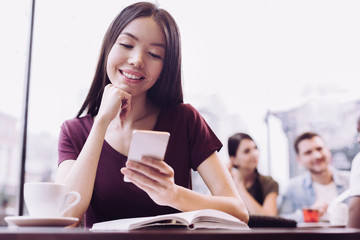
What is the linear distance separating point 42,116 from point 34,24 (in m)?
0.61

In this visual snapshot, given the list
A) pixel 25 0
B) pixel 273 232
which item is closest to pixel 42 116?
pixel 25 0

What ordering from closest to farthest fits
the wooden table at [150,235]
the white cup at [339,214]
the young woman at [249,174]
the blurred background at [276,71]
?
the wooden table at [150,235] < the white cup at [339,214] < the young woman at [249,174] < the blurred background at [276,71]

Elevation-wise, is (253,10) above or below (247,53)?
above

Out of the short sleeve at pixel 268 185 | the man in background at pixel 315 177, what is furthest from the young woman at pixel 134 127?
the man in background at pixel 315 177

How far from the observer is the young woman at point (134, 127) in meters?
1.32

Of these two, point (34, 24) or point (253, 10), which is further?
point (253, 10)

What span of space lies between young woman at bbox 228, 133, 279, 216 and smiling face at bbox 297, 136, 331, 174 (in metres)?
0.44

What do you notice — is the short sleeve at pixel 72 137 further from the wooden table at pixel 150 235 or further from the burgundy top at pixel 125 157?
the wooden table at pixel 150 235

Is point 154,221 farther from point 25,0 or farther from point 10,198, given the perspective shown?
point 25,0

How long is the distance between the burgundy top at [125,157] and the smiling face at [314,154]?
9.46ft

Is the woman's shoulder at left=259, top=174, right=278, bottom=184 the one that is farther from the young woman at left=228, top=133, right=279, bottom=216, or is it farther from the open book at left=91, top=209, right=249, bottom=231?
the open book at left=91, top=209, right=249, bottom=231

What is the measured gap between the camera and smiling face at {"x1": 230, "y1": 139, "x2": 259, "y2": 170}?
3986 mm

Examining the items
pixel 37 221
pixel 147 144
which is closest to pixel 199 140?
pixel 147 144

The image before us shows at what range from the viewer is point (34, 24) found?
117 inches
